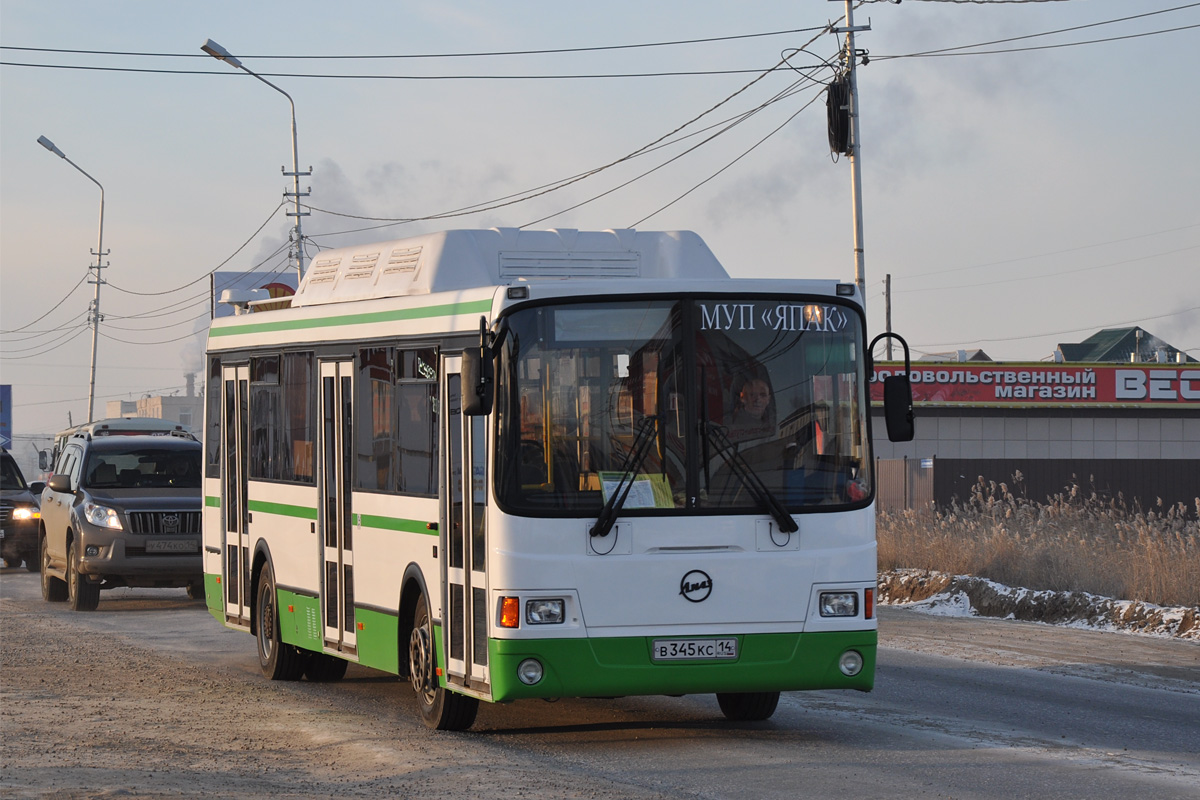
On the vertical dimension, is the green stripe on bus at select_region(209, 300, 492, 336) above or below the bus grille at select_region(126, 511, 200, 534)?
above

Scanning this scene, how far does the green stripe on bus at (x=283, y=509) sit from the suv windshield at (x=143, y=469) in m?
8.05

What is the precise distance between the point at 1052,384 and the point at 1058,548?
3652cm

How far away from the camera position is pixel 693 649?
9.59m

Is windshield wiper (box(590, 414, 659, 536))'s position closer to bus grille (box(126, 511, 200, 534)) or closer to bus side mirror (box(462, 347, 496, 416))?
bus side mirror (box(462, 347, 496, 416))

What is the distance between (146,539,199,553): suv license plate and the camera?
20.6 meters

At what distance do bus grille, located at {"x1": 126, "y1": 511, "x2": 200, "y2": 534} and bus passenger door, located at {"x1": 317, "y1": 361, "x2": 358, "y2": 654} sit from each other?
8810 mm

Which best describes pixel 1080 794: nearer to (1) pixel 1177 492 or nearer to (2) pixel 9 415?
(1) pixel 1177 492

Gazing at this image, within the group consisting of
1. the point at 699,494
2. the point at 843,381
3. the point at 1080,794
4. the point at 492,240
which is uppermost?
the point at 492,240

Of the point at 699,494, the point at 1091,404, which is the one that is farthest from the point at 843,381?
the point at 1091,404

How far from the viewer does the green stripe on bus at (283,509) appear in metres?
12.6

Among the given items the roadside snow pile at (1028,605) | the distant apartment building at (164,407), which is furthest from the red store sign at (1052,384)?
the distant apartment building at (164,407)

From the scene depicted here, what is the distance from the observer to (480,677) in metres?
9.79

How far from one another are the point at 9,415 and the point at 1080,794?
229 ft

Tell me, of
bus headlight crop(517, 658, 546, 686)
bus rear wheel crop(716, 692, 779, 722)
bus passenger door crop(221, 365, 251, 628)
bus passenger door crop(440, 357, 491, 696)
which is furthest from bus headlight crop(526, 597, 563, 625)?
bus passenger door crop(221, 365, 251, 628)
